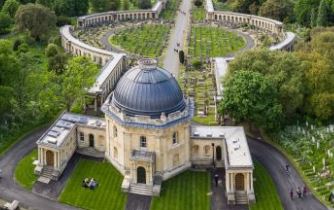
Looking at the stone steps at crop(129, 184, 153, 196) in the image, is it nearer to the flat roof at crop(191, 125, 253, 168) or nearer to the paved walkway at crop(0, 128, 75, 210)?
the paved walkway at crop(0, 128, 75, 210)

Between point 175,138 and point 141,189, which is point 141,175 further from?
point 175,138

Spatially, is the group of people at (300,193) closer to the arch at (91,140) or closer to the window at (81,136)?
the arch at (91,140)

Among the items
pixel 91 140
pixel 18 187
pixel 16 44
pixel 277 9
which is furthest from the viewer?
pixel 277 9

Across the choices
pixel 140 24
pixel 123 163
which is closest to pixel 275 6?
pixel 140 24

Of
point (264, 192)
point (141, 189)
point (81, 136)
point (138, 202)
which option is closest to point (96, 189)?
point (141, 189)

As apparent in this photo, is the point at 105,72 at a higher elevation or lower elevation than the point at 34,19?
lower
